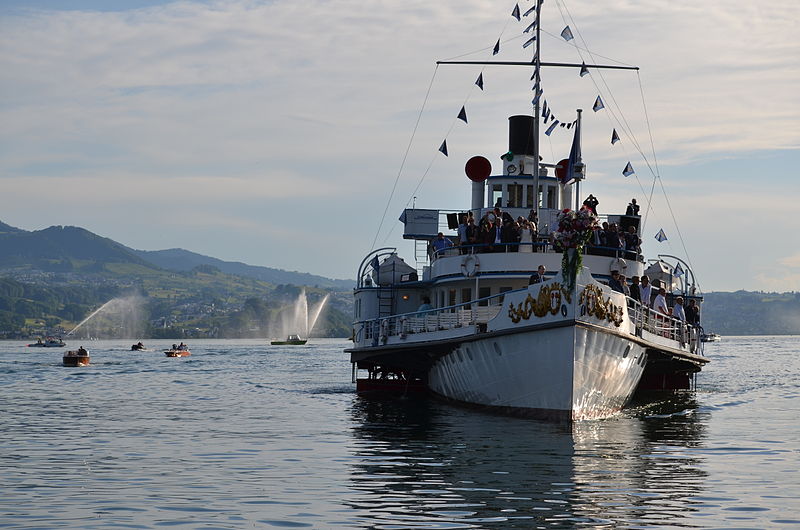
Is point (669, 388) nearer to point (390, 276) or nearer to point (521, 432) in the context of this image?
point (390, 276)

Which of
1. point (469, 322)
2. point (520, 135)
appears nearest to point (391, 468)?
point (469, 322)

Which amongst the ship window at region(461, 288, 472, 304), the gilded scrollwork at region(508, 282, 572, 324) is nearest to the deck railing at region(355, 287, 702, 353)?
the ship window at region(461, 288, 472, 304)

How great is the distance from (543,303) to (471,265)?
752 cm

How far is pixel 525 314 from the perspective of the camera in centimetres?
3047

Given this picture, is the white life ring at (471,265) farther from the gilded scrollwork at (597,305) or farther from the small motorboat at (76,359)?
the small motorboat at (76,359)

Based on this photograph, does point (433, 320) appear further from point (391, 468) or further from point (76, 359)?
point (76, 359)

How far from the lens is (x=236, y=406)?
4262 centimetres

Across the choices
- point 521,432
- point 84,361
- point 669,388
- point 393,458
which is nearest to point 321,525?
point 393,458

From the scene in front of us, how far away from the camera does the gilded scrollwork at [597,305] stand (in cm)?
2939

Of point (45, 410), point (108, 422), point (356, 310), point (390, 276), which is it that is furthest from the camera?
point (356, 310)

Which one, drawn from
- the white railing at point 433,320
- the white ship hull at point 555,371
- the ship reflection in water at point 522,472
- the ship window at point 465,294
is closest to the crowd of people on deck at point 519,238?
the ship window at point 465,294

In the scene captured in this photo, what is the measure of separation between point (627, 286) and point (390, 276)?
12.5 m

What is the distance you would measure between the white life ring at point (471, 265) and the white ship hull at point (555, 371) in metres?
3.46

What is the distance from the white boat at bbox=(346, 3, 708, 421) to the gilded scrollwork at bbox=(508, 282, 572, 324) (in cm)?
3
